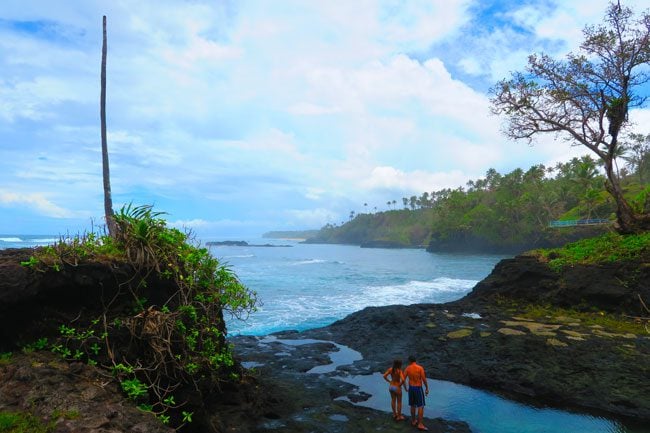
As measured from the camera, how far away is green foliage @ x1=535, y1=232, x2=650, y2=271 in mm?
15070

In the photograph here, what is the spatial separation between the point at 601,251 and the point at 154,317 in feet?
56.6

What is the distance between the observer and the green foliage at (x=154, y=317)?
17.8 ft

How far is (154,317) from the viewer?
5.99 meters

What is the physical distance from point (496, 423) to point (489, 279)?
36.2 ft

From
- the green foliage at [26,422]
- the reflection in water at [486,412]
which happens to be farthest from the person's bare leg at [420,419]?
the green foliage at [26,422]

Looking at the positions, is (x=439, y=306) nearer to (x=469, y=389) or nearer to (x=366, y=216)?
(x=469, y=389)

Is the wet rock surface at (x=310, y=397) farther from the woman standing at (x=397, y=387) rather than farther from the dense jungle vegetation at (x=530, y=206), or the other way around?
the dense jungle vegetation at (x=530, y=206)

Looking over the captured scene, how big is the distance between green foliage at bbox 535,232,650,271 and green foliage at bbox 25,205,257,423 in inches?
575

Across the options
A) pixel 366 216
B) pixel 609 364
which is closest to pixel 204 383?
pixel 609 364

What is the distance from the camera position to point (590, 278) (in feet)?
→ 48.7

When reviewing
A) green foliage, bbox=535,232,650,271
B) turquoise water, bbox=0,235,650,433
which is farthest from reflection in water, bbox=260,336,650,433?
green foliage, bbox=535,232,650,271

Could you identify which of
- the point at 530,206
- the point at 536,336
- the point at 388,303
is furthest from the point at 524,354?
the point at 530,206

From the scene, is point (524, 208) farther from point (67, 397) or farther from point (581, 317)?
point (67, 397)

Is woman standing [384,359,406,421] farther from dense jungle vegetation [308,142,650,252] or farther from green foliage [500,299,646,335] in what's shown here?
dense jungle vegetation [308,142,650,252]
